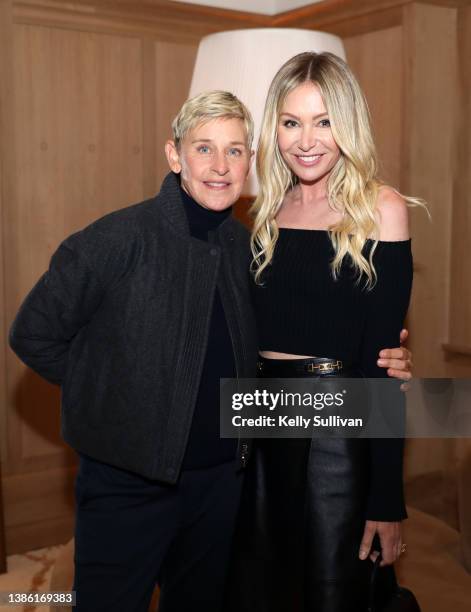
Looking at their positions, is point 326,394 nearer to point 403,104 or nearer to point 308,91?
point 308,91

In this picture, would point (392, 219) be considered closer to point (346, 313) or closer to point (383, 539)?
point (346, 313)

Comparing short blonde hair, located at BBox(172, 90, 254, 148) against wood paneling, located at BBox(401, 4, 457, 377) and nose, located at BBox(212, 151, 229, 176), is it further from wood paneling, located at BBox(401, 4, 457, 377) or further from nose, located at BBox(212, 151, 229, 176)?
wood paneling, located at BBox(401, 4, 457, 377)

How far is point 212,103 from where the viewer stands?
5.78 feet

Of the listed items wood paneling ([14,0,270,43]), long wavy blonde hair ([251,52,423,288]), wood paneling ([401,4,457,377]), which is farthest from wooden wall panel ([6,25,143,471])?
long wavy blonde hair ([251,52,423,288])

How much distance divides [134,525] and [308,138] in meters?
0.96

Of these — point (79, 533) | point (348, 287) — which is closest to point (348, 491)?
point (348, 287)

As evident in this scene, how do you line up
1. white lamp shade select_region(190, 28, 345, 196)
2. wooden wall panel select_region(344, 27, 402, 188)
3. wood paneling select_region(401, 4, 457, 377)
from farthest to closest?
wooden wall panel select_region(344, 27, 402, 188)
wood paneling select_region(401, 4, 457, 377)
white lamp shade select_region(190, 28, 345, 196)

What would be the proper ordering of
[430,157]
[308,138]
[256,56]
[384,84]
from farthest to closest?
[384,84], [430,157], [256,56], [308,138]

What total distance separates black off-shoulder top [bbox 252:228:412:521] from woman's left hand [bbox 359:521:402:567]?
0.06ft

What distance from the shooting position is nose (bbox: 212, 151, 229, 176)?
1.77 metres

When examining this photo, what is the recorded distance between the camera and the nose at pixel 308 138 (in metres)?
1.83

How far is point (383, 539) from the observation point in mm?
1736

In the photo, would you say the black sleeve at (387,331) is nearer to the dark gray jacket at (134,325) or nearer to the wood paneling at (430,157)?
the dark gray jacket at (134,325)

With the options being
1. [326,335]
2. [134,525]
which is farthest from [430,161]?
[134,525]
